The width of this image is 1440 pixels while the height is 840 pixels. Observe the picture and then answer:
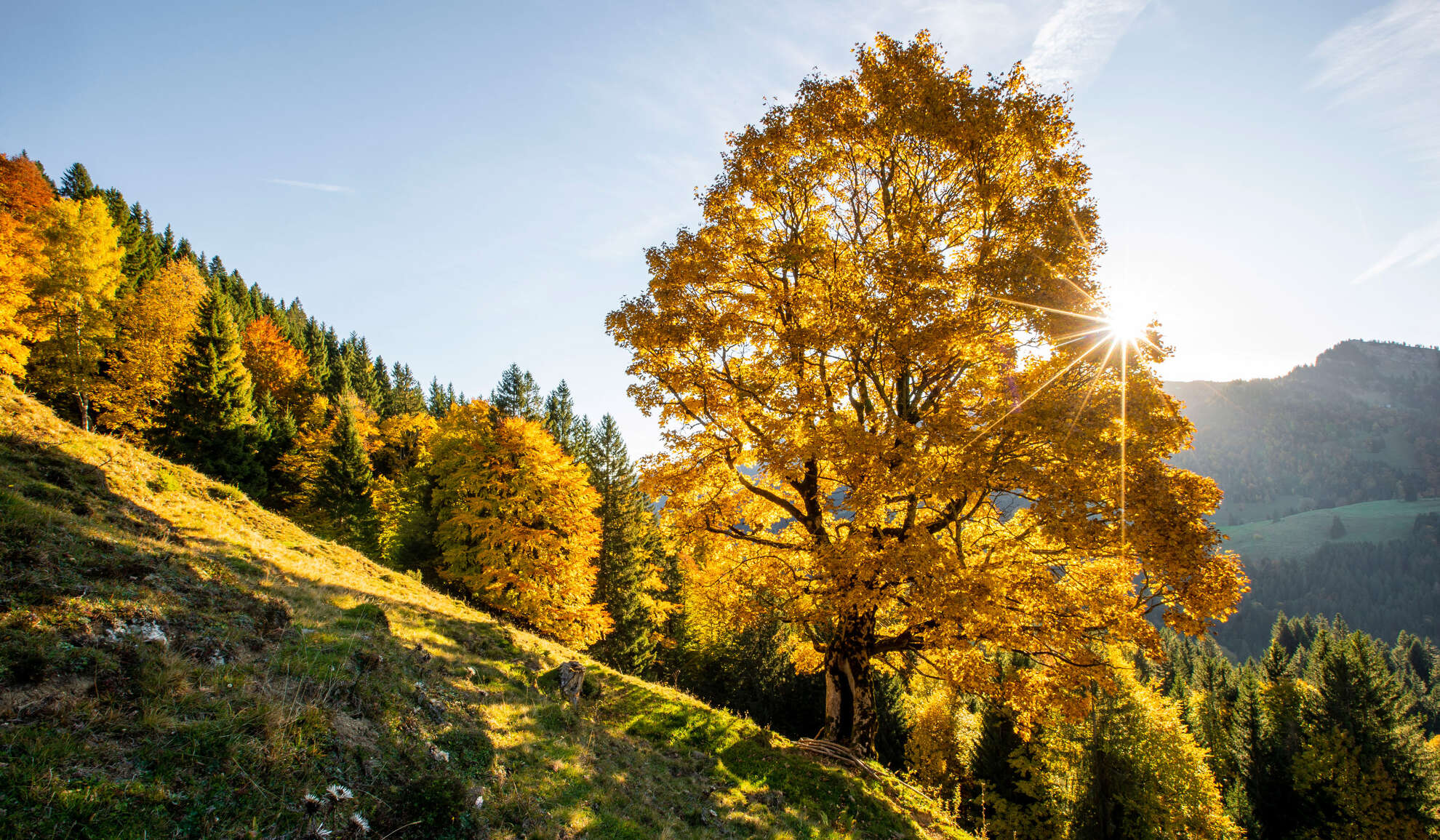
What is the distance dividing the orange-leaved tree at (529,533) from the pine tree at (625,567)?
27.9 feet

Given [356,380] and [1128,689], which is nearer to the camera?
[1128,689]

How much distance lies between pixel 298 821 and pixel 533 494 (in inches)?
894

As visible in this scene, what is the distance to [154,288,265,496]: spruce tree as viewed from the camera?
32406 mm

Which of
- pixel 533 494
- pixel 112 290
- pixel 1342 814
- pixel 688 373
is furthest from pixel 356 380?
pixel 1342 814

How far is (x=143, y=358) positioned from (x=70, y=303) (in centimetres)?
462

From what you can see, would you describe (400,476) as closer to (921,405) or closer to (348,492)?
(348,492)

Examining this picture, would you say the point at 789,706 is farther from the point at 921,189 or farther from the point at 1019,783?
the point at 921,189

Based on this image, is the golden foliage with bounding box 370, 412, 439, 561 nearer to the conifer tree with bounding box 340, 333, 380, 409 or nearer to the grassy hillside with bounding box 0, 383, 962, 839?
the conifer tree with bounding box 340, 333, 380, 409

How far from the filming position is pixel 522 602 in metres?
25.3

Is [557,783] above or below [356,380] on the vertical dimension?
below

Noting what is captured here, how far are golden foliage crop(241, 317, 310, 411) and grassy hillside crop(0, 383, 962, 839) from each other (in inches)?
1739

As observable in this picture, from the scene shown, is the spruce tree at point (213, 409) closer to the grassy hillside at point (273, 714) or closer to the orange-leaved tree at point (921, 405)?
the grassy hillside at point (273, 714)

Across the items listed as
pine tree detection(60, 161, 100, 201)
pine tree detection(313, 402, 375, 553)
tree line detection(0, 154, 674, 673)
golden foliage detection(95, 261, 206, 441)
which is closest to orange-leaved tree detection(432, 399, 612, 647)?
tree line detection(0, 154, 674, 673)

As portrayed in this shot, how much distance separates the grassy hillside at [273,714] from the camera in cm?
431
